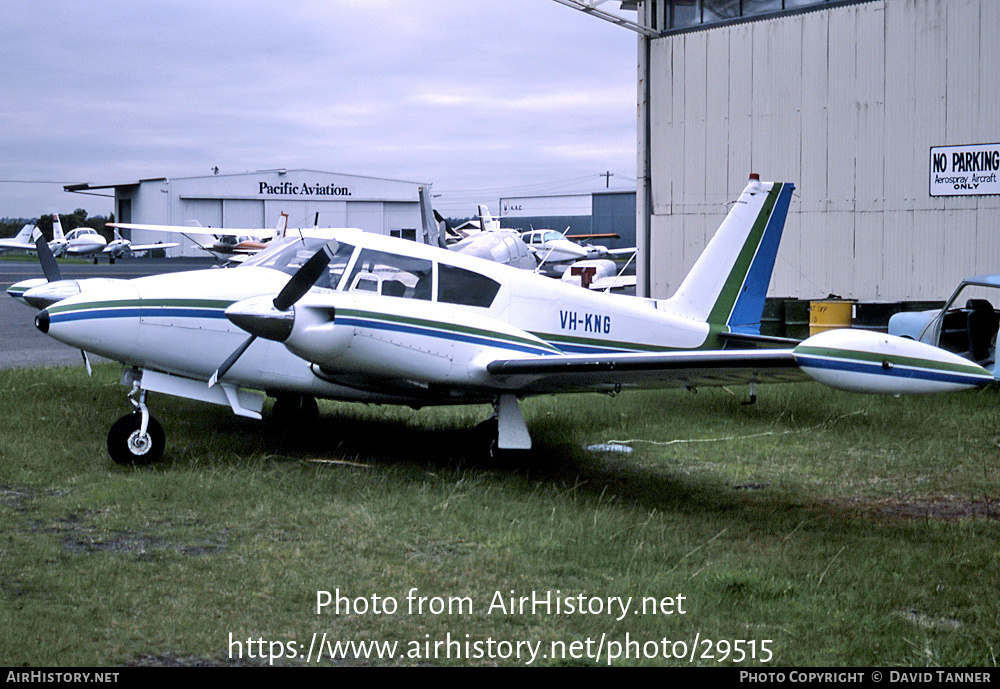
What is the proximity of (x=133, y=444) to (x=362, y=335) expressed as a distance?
7.73 ft

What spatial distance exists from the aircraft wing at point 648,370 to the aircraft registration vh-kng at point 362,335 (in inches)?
0.6

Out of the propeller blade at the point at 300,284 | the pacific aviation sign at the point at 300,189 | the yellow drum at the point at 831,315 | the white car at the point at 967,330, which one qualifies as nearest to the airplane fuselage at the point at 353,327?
the propeller blade at the point at 300,284

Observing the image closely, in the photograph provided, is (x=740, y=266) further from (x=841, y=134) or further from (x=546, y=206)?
(x=546, y=206)

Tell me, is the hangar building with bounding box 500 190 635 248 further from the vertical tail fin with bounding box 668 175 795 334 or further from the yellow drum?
the vertical tail fin with bounding box 668 175 795 334

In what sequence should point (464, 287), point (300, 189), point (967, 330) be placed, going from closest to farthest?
point (464, 287)
point (967, 330)
point (300, 189)

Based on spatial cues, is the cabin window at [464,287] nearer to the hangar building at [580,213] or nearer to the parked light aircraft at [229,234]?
the parked light aircraft at [229,234]

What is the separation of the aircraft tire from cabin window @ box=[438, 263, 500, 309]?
2956mm

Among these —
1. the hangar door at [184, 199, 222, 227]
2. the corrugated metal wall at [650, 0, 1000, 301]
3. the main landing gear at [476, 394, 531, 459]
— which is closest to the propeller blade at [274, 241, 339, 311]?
the main landing gear at [476, 394, 531, 459]

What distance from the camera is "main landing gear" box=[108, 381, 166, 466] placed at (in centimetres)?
867

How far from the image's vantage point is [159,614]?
5.25 m

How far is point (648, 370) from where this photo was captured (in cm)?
801

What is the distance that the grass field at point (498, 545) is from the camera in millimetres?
5004

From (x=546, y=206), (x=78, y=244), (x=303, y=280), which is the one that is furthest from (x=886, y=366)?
(x=546, y=206)
